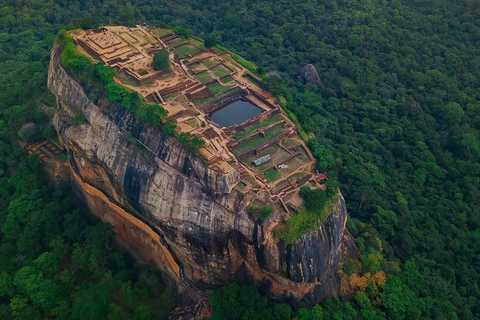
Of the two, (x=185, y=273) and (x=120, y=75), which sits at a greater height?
(x=120, y=75)

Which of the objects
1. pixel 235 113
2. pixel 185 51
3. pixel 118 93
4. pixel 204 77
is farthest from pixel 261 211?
pixel 185 51

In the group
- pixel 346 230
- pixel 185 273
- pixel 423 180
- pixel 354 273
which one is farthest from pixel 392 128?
pixel 185 273

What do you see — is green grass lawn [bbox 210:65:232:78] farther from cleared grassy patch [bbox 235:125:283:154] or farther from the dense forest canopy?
cleared grassy patch [bbox 235:125:283:154]

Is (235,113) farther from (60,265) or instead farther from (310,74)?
(310,74)

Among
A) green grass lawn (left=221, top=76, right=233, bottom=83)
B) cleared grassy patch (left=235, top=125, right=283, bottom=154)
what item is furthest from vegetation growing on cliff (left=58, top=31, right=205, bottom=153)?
green grass lawn (left=221, top=76, right=233, bottom=83)

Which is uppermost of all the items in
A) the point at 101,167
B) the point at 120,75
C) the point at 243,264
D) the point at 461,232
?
the point at 120,75

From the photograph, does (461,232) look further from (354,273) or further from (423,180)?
(354,273)

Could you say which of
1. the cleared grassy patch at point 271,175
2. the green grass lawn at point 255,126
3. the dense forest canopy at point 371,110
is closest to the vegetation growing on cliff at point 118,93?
the green grass lawn at point 255,126

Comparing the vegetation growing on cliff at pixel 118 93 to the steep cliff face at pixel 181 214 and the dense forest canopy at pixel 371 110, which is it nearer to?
the steep cliff face at pixel 181 214
